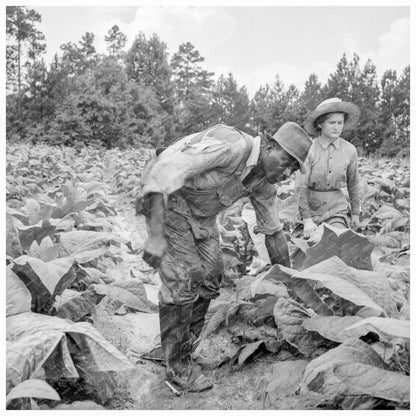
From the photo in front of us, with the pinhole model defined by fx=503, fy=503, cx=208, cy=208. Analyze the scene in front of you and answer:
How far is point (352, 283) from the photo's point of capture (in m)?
2.21

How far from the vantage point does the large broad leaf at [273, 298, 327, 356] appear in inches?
101

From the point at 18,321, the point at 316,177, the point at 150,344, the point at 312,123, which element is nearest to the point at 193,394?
the point at 150,344

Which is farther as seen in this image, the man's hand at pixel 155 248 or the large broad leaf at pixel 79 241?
the large broad leaf at pixel 79 241

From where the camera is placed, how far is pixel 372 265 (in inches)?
107

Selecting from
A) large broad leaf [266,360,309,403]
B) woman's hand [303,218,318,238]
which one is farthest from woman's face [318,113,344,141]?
large broad leaf [266,360,309,403]

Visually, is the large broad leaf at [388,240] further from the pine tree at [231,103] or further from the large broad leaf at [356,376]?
the pine tree at [231,103]

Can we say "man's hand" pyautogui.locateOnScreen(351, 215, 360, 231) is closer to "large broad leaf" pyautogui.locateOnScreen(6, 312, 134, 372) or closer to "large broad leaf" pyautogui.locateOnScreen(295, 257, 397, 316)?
"large broad leaf" pyautogui.locateOnScreen(295, 257, 397, 316)

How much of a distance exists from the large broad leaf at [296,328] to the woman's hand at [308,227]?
3.76ft

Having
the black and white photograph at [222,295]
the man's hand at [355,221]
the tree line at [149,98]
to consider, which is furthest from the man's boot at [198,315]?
the tree line at [149,98]

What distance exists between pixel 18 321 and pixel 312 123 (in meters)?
2.69

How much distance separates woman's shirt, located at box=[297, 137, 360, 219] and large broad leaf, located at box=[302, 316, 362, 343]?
157 cm

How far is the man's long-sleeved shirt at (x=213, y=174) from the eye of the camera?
2.60 meters

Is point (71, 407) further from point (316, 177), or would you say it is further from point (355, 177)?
point (355, 177)

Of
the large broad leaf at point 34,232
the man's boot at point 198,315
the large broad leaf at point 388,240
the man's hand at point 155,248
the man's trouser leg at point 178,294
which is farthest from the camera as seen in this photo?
the large broad leaf at point 388,240
